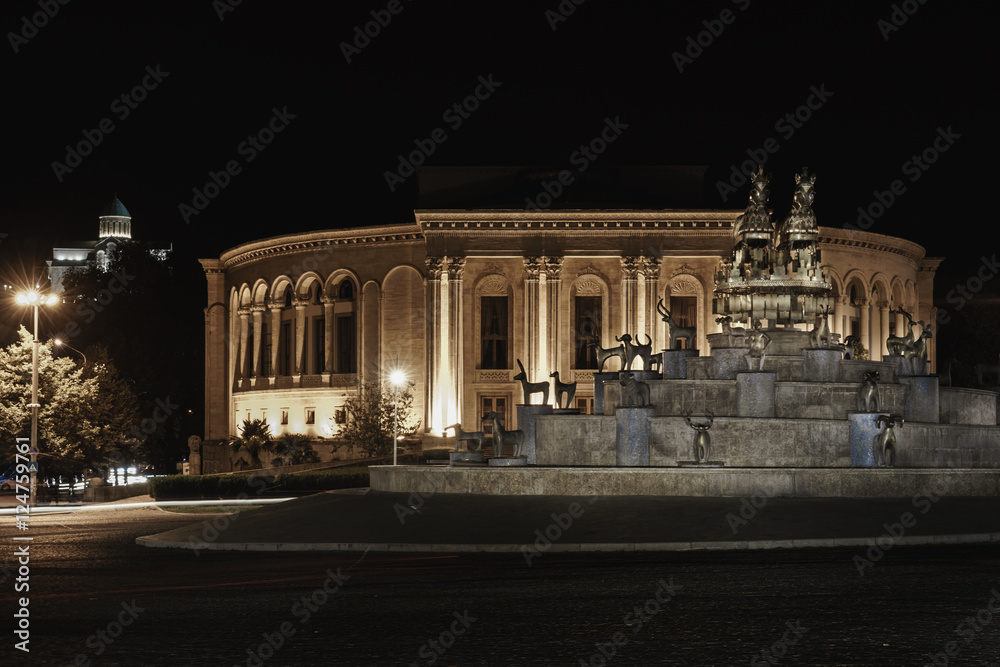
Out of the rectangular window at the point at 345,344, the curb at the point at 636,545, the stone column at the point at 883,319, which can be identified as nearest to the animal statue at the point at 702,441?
the curb at the point at 636,545

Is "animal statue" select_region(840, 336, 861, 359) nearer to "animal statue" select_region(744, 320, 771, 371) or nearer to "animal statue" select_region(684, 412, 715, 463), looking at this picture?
"animal statue" select_region(744, 320, 771, 371)

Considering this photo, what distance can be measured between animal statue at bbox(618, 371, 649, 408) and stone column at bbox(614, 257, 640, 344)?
37.2 m

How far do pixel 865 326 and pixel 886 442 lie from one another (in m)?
48.9

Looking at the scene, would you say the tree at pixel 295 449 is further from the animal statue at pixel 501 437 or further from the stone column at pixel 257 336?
the animal statue at pixel 501 437

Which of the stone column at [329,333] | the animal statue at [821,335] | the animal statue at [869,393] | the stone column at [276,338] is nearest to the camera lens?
the animal statue at [869,393]

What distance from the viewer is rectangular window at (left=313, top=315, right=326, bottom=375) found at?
246ft

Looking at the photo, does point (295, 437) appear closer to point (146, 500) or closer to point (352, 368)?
point (352, 368)

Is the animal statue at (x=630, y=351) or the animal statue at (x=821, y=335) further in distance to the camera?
the animal statue at (x=630, y=351)

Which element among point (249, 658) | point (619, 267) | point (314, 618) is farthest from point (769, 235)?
point (619, 267)

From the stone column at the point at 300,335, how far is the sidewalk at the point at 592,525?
159 ft

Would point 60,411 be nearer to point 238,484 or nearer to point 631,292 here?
point 238,484

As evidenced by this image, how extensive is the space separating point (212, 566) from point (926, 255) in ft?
265

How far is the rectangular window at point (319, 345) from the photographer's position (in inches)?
2950

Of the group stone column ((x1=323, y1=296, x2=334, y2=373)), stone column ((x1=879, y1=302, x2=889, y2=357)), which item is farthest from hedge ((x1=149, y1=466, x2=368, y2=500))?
stone column ((x1=879, y1=302, x2=889, y2=357))
